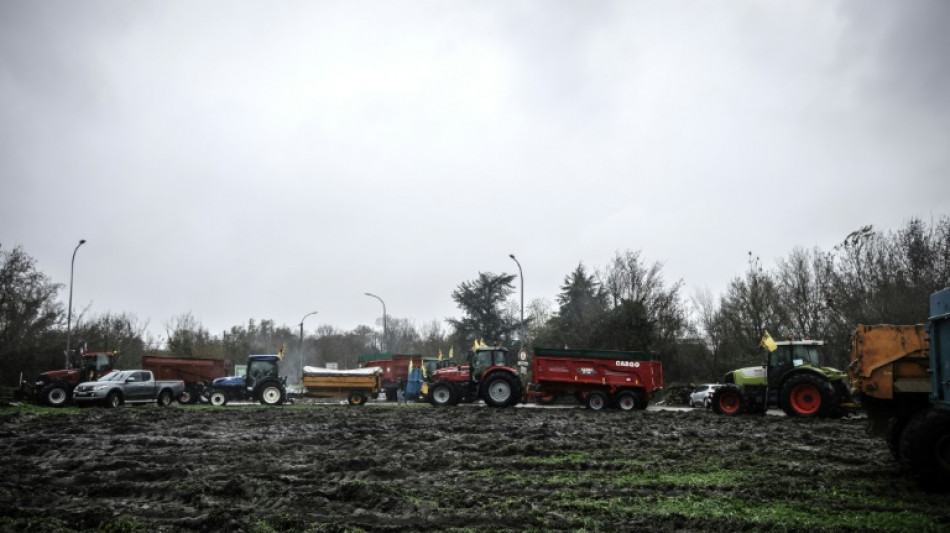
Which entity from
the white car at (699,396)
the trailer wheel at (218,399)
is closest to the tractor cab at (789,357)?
the white car at (699,396)

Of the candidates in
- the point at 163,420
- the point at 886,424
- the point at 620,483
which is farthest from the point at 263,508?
the point at 163,420

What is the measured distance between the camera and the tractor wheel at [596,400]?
2441 centimetres

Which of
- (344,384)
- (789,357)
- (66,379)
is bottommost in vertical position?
(344,384)

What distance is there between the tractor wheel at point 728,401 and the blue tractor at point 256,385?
17847 millimetres

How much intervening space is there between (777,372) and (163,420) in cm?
1755

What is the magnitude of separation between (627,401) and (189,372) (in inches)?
816

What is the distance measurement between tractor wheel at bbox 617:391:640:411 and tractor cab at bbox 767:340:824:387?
5.02 metres

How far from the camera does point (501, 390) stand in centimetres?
2433

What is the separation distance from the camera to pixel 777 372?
20.3 metres

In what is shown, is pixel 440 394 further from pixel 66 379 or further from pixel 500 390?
pixel 66 379

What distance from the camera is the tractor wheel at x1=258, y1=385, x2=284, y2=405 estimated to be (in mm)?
29203

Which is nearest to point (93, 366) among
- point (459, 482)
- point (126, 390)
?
point (126, 390)

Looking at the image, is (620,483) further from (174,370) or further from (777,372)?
(174,370)

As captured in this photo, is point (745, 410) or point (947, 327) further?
point (745, 410)
